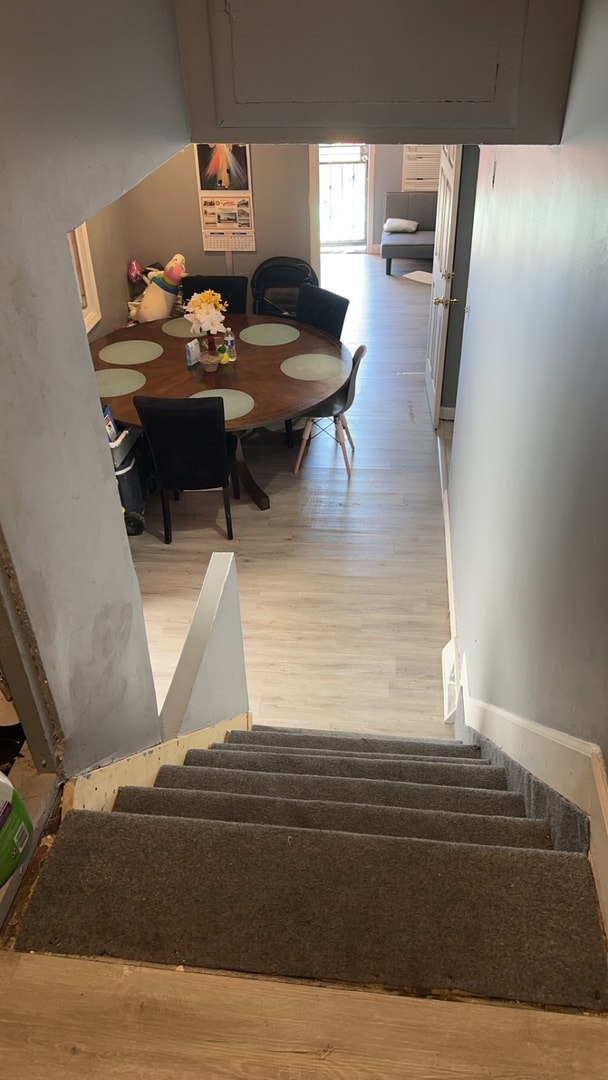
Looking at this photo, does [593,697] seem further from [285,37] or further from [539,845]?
[285,37]

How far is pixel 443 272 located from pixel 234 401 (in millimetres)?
1879

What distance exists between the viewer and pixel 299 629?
4.12 metres

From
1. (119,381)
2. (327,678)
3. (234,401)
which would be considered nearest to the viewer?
(327,678)

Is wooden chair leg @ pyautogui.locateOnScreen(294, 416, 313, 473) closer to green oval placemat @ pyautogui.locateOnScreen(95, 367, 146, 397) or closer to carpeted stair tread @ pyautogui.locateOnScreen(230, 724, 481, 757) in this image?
green oval placemat @ pyautogui.locateOnScreen(95, 367, 146, 397)

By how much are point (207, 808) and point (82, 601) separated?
529mm

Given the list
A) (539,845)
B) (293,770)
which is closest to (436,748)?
(293,770)

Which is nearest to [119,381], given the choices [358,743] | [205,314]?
[205,314]

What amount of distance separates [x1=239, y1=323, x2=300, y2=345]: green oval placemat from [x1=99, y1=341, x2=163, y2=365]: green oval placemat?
0.68 m

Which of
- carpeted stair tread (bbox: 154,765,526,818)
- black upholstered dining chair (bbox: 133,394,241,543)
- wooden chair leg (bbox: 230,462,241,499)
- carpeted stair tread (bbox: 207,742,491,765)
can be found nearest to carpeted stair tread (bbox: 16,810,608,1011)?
carpeted stair tread (bbox: 154,765,526,818)

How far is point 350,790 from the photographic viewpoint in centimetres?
188

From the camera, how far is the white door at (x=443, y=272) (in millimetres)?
5005

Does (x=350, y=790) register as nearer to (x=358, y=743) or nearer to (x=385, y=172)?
(x=358, y=743)

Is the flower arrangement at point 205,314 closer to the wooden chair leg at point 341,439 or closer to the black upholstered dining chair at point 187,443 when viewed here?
the black upholstered dining chair at point 187,443

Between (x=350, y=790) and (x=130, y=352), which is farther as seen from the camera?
(x=130, y=352)
